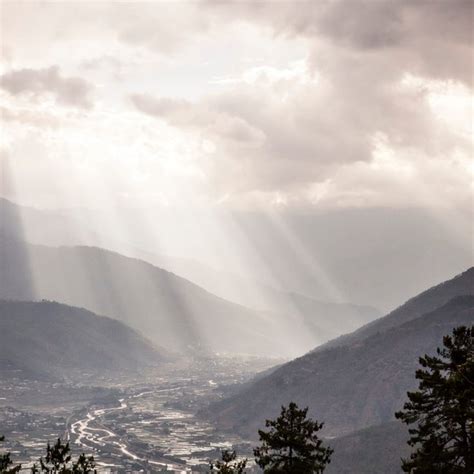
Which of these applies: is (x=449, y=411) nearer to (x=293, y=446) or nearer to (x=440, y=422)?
(x=440, y=422)

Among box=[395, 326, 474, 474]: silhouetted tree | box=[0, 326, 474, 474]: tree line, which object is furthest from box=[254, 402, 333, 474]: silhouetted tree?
box=[395, 326, 474, 474]: silhouetted tree

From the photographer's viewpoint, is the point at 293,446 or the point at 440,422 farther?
the point at 293,446

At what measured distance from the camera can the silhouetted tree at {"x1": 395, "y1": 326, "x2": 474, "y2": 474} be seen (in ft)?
152

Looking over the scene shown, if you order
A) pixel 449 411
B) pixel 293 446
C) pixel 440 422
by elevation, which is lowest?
pixel 440 422

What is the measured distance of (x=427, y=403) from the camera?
50.1 meters

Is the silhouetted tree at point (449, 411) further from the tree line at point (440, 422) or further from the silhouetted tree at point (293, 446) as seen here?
the silhouetted tree at point (293, 446)

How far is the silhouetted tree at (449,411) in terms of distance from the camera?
46.2 meters

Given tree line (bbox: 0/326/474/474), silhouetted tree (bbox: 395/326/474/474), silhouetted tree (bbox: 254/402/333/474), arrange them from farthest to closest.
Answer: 1. silhouetted tree (bbox: 254/402/333/474)
2. tree line (bbox: 0/326/474/474)
3. silhouetted tree (bbox: 395/326/474/474)

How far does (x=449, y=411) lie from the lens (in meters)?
47.0

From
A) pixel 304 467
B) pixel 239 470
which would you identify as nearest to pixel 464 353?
pixel 304 467

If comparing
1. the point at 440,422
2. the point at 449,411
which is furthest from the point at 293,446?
the point at 449,411

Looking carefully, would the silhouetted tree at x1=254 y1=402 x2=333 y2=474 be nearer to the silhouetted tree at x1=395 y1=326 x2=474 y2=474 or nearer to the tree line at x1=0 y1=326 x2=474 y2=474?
the tree line at x1=0 y1=326 x2=474 y2=474

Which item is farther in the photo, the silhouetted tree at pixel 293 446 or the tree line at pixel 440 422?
the silhouetted tree at pixel 293 446

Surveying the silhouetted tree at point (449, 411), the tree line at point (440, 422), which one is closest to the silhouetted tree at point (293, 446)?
the tree line at point (440, 422)
